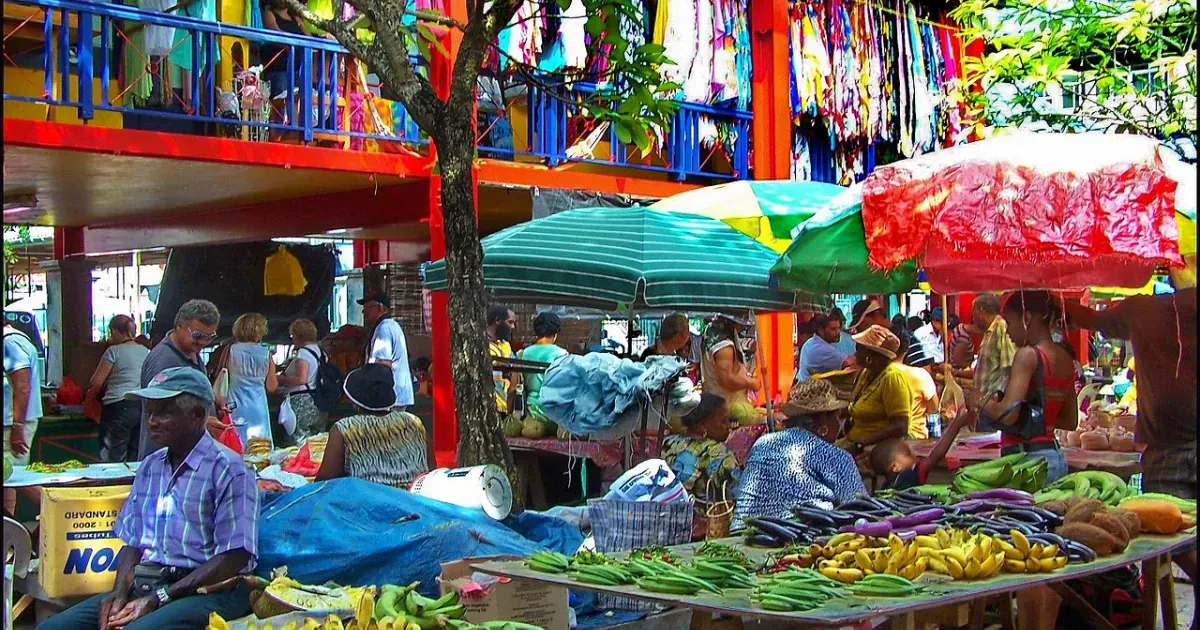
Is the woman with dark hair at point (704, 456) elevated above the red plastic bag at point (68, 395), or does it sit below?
below

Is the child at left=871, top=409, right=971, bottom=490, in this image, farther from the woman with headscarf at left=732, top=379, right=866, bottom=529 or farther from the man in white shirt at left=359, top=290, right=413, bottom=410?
the man in white shirt at left=359, top=290, right=413, bottom=410

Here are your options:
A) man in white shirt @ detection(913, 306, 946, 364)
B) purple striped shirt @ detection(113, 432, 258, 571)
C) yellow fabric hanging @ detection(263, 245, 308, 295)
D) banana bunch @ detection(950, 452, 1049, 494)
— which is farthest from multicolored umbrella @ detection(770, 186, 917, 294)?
yellow fabric hanging @ detection(263, 245, 308, 295)

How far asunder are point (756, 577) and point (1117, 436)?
523 centimetres

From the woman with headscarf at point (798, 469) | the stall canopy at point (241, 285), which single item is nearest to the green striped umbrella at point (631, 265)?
the woman with headscarf at point (798, 469)

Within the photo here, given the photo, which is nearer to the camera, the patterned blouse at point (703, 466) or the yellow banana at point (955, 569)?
the yellow banana at point (955, 569)

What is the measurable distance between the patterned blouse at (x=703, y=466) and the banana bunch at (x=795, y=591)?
2802mm

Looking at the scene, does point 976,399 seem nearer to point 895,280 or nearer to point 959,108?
point 895,280

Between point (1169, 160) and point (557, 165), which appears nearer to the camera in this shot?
point (1169, 160)

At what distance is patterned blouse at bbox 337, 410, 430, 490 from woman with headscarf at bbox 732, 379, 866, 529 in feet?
5.90

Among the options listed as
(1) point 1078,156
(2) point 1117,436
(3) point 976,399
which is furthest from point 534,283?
(2) point 1117,436

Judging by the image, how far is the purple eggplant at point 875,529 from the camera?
227 inches

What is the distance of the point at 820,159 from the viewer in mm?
16484

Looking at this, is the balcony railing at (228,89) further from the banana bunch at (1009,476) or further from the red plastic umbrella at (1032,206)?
the banana bunch at (1009,476)

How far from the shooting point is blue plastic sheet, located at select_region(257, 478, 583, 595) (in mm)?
5617
